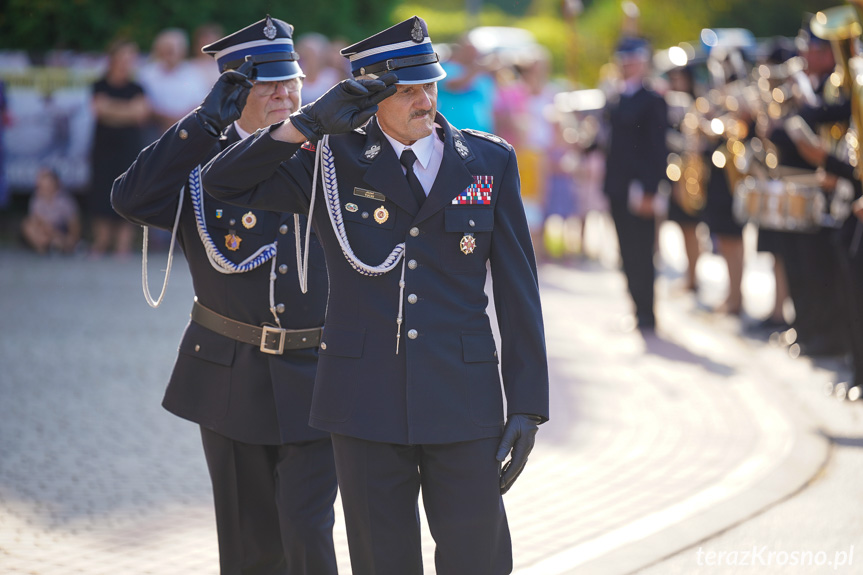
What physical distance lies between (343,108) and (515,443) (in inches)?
42.5

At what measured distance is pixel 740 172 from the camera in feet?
36.4

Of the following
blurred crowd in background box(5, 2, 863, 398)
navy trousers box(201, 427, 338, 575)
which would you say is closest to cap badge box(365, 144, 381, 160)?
navy trousers box(201, 427, 338, 575)

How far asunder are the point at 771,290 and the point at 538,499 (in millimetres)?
7759

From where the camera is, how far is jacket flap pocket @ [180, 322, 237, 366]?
4.52 metres

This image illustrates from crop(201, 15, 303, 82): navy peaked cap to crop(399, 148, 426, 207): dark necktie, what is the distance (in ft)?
2.54

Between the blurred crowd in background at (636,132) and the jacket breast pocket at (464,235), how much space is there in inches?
181

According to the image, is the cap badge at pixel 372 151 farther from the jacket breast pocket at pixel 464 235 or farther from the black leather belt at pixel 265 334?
the black leather belt at pixel 265 334

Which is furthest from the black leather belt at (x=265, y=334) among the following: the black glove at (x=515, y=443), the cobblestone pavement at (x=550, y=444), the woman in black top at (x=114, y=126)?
the woman in black top at (x=114, y=126)

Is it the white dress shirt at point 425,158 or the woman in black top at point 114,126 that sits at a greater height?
the woman in black top at point 114,126

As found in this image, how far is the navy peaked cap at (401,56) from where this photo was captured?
3752 mm

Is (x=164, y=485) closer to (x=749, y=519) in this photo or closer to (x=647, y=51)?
(x=749, y=519)

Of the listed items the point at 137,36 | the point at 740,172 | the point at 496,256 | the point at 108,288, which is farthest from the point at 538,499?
the point at 137,36

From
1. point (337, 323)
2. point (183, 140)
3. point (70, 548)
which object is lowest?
point (70, 548)

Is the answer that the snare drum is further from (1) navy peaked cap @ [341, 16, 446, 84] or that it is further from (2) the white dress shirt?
(1) navy peaked cap @ [341, 16, 446, 84]
